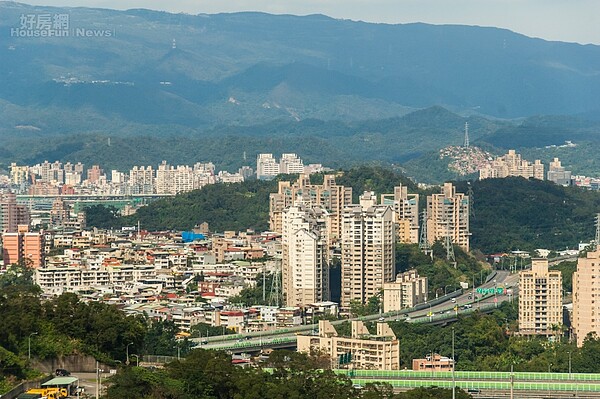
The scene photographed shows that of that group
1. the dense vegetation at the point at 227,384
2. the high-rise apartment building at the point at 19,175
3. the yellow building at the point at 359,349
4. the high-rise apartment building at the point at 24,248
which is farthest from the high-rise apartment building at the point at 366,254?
the high-rise apartment building at the point at 19,175

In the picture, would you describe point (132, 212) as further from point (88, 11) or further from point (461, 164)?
point (88, 11)

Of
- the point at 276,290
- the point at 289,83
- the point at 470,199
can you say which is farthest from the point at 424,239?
the point at 289,83

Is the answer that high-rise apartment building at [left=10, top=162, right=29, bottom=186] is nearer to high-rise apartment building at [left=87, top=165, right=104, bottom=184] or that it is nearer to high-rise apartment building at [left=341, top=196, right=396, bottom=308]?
high-rise apartment building at [left=87, top=165, right=104, bottom=184]

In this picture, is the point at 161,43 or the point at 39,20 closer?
the point at 39,20

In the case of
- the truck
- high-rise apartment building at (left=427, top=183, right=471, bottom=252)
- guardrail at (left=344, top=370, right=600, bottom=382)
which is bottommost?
guardrail at (left=344, top=370, right=600, bottom=382)

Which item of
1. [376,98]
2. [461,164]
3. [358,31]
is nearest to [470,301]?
[461,164]

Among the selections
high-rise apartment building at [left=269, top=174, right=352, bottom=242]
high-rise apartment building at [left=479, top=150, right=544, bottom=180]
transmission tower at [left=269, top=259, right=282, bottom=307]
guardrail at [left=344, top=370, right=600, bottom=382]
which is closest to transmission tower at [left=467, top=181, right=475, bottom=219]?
high-rise apartment building at [left=269, top=174, right=352, bottom=242]

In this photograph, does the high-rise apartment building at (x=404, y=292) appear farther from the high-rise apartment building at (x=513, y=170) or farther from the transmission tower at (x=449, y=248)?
the high-rise apartment building at (x=513, y=170)
